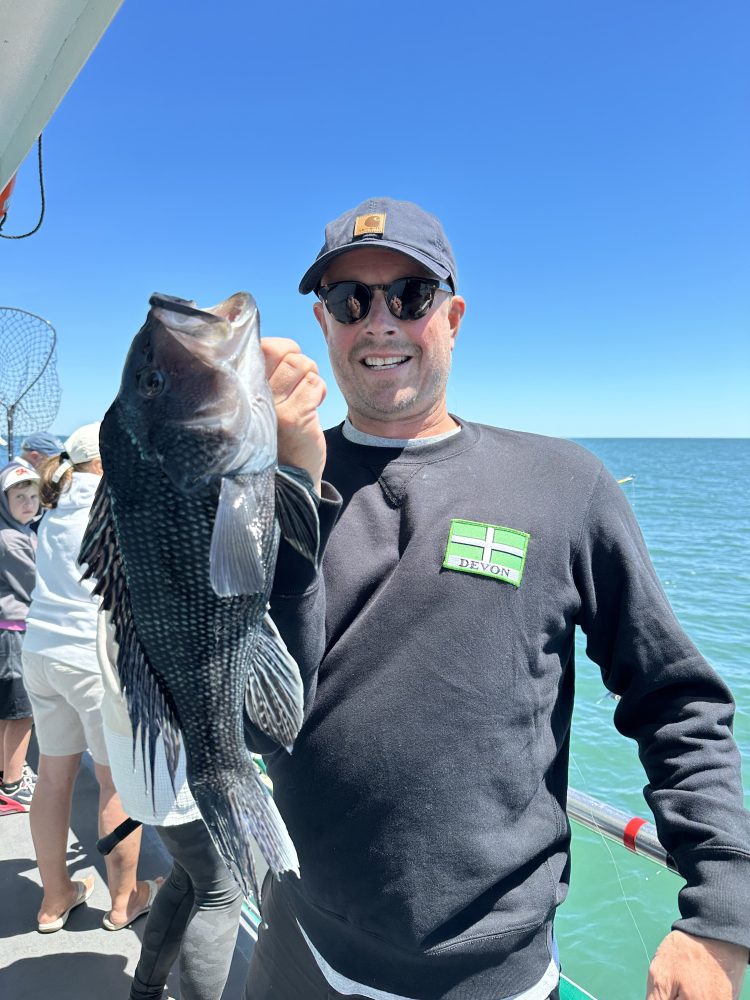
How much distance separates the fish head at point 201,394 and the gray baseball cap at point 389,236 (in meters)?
0.70

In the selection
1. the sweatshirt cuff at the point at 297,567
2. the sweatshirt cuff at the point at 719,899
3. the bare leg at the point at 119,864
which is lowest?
the bare leg at the point at 119,864

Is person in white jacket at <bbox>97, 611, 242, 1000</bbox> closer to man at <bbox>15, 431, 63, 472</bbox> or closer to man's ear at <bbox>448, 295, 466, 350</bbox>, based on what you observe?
man's ear at <bbox>448, 295, 466, 350</bbox>

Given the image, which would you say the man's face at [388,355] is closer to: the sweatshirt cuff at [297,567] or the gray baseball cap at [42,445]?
the sweatshirt cuff at [297,567]

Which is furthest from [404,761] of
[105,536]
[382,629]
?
[105,536]

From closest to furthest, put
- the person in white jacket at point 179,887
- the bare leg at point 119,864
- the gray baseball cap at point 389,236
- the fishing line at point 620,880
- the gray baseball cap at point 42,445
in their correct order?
the gray baseball cap at point 389,236 → the fishing line at point 620,880 → the person in white jacket at point 179,887 → the bare leg at point 119,864 → the gray baseball cap at point 42,445

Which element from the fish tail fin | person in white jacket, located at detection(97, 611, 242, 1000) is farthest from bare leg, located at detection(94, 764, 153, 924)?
the fish tail fin

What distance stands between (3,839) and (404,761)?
13.0 ft

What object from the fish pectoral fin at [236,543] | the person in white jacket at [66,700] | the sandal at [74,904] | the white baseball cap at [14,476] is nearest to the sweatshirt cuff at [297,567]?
the fish pectoral fin at [236,543]

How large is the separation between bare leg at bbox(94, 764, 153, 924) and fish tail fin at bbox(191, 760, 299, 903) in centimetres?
245

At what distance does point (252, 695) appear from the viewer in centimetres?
138

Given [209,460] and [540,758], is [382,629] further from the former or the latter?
[209,460]

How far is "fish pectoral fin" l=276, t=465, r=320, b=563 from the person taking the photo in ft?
4.29

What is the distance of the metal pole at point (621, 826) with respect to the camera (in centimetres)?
198

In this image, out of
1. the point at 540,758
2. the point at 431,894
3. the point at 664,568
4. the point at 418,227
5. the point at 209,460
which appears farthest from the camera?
the point at 664,568
